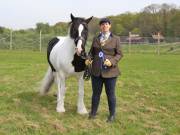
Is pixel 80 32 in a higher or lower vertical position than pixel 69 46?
higher

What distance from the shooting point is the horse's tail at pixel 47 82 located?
9188mm

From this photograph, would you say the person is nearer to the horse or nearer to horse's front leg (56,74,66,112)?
the horse

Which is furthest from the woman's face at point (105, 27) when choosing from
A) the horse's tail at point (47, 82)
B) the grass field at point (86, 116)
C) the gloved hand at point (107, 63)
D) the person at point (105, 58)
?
the horse's tail at point (47, 82)

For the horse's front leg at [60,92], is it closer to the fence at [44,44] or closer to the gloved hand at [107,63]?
the gloved hand at [107,63]

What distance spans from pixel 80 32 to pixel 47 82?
236cm

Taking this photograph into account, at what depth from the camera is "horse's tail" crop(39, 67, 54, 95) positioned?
9.19m

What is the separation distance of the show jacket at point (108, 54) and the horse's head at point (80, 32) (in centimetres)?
22

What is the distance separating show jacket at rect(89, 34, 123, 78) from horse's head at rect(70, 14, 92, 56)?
22 cm

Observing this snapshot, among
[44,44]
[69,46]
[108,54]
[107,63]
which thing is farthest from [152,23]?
[107,63]

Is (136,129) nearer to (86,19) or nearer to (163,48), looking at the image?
(86,19)

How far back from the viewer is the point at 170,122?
7461 mm

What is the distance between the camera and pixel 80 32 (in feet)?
24.0

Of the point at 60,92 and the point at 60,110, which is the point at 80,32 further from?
the point at 60,110

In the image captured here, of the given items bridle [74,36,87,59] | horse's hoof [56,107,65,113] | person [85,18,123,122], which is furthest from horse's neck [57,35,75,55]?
horse's hoof [56,107,65,113]
